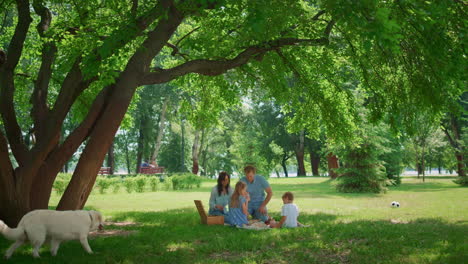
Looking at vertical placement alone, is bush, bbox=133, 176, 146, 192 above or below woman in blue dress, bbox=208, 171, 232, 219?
below

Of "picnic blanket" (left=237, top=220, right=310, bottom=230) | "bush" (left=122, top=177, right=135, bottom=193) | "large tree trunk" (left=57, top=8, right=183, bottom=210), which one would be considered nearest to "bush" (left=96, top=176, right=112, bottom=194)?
"bush" (left=122, top=177, right=135, bottom=193)

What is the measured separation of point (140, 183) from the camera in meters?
26.4

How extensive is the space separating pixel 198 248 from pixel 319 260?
215 centimetres

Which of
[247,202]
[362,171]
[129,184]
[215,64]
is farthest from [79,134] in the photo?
[362,171]

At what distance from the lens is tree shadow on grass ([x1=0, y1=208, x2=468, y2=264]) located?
632 centimetres

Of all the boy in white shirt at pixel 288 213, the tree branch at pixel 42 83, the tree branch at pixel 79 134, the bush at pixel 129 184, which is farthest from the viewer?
the bush at pixel 129 184

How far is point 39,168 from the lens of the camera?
358 inches

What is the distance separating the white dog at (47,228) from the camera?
20.6 feet

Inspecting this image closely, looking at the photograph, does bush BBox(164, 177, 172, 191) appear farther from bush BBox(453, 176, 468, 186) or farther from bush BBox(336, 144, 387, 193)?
bush BBox(453, 176, 468, 186)

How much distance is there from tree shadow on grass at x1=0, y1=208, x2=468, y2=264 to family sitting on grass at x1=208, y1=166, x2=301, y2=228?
1.49 ft

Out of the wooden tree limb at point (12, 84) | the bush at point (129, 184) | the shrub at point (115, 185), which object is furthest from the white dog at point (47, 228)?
the bush at point (129, 184)

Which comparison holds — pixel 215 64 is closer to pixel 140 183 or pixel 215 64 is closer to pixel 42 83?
pixel 42 83

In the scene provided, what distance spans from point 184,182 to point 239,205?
2031cm

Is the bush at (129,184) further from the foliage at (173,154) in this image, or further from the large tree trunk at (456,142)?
the foliage at (173,154)
